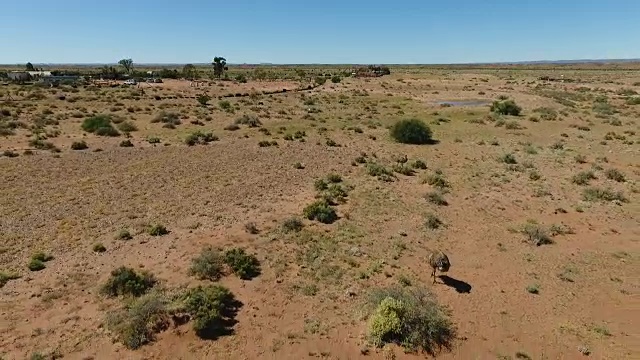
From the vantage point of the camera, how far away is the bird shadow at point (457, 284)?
14.3 metres

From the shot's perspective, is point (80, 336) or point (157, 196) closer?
point (80, 336)

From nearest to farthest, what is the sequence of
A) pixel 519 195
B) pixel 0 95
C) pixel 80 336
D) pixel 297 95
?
pixel 80 336 → pixel 519 195 → pixel 0 95 → pixel 297 95

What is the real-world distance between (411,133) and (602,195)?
52.6 feet

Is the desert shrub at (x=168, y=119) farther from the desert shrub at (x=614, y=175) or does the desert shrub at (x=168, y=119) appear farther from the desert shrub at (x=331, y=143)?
the desert shrub at (x=614, y=175)

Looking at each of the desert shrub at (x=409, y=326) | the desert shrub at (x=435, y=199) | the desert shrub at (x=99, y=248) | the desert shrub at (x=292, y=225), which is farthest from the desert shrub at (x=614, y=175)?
the desert shrub at (x=99, y=248)

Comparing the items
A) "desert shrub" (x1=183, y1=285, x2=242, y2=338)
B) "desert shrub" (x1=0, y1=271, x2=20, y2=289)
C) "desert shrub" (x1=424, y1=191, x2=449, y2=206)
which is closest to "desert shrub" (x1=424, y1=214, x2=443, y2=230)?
"desert shrub" (x1=424, y1=191, x2=449, y2=206)

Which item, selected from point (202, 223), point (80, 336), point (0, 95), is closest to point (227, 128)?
point (202, 223)

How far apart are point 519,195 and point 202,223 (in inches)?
602

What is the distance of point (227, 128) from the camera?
41562 mm

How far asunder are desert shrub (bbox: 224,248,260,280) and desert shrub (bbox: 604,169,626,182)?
70.8 ft

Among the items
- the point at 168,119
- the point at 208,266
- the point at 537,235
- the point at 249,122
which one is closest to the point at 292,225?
the point at 208,266

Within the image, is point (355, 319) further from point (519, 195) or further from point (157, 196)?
point (519, 195)

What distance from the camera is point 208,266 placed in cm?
1463

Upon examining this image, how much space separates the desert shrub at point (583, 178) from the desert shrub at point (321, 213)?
14.5 meters
